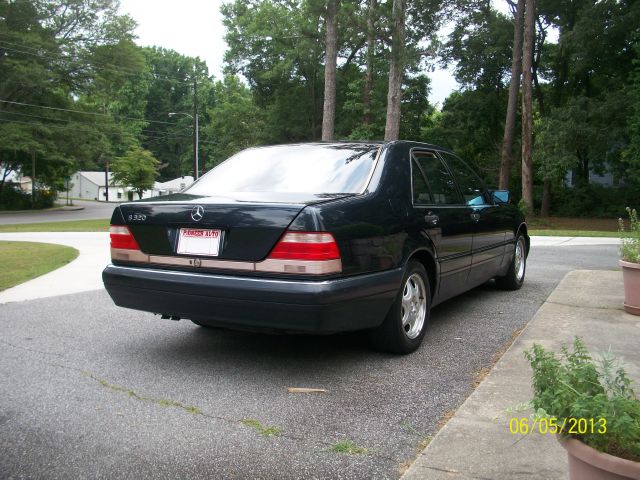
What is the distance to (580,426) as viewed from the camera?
1843mm

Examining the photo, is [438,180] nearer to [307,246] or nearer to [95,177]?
[307,246]

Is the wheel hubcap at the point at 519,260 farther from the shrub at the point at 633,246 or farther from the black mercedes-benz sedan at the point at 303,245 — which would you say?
the black mercedes-benz sedan at the point at 303,245

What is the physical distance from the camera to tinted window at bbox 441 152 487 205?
212 inches

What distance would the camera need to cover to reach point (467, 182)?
18.4ft

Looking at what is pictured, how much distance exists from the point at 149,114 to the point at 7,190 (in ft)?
151

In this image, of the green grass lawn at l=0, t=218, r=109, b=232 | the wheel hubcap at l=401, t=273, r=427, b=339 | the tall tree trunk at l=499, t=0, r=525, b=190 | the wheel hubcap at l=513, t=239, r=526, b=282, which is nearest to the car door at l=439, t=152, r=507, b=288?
the wheel hubcap at l=513, t=239, r=526, b=282

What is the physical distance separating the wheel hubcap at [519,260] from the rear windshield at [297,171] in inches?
126

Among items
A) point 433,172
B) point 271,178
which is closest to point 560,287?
point 433,172

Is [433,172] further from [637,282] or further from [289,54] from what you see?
[289,54]

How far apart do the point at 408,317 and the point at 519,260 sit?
330cm

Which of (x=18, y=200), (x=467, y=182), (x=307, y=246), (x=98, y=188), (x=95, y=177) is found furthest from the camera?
(x=95, y=177)

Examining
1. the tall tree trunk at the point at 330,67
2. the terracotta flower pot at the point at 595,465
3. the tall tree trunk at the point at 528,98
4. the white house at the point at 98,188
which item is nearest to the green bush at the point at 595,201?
the tall tree trunk at the point at 528,98

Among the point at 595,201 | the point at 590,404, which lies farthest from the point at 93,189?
the point at 590,404

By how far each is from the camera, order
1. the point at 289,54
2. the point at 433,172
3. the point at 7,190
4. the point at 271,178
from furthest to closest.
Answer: the point at 7,190, the point at 289,54, the point at 433,172, the point at 271,178
